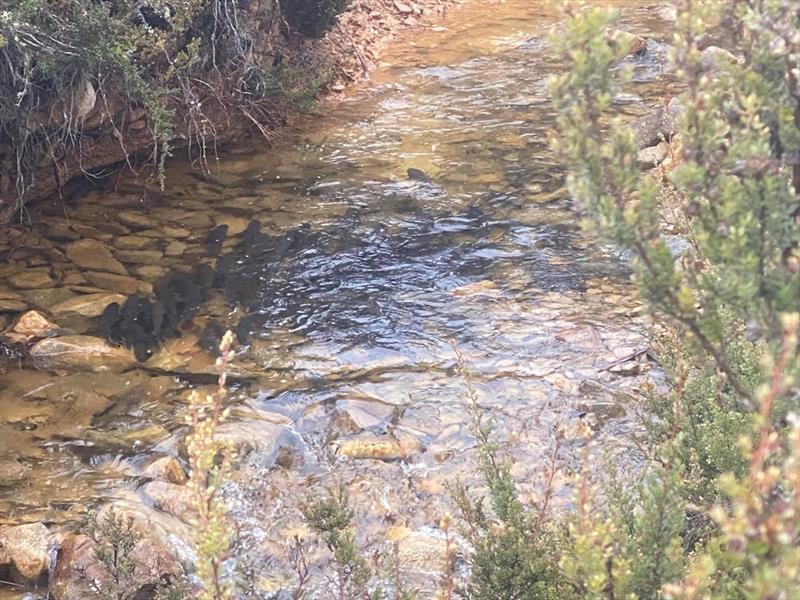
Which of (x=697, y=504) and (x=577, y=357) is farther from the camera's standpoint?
(x=577, y=357)

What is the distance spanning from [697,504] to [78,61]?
468 centimetres

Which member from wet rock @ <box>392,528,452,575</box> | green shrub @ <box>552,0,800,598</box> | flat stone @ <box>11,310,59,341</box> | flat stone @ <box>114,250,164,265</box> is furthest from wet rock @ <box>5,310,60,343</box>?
green shrub @ <box>552,0,800,598</box>

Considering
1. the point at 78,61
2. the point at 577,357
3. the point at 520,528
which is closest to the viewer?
the point at 520,528

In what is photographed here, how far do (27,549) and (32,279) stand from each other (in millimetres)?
2789

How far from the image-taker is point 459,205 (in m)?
6.82

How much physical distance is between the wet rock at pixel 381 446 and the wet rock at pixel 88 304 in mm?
2153

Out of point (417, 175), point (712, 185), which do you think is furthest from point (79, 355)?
point (712, 185)

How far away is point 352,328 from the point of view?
5332 mm

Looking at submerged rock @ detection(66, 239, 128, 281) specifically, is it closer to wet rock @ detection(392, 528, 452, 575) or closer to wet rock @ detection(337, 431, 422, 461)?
wet rock @ detection(337, 431, 422, 461)

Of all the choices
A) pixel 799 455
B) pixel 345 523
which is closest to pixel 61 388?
pixel 345 523

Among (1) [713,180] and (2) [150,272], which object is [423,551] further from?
(2) [150,272]

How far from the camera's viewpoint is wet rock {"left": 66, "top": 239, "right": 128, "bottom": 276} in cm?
588

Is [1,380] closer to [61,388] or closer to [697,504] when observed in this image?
[61,388]

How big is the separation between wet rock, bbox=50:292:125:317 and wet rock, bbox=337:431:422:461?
215cm
